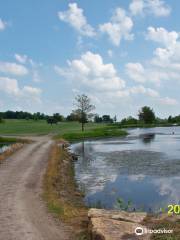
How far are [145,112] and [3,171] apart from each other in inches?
6366

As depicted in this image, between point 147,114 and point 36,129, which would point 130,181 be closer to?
point 36,129

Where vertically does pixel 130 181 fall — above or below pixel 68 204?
below

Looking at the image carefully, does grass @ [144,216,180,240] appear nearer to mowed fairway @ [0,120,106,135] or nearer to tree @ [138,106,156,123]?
mowed fairway @ [0,120,106,135]

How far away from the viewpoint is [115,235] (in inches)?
403

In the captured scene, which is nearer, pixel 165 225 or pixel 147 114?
pixel 165 225

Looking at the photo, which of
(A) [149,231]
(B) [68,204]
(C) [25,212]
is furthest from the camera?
(B) [68,204]

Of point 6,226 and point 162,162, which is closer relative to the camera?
point 6,226

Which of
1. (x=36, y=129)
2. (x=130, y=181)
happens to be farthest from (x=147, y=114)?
(x=130, y=181)

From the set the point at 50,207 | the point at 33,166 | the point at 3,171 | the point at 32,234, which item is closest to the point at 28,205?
the point at 50,207

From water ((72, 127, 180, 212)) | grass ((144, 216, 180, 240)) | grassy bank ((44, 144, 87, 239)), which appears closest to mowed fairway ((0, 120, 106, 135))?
water ((72, 127, 180, 212))

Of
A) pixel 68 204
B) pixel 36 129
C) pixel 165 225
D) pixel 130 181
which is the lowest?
pixel 130 181

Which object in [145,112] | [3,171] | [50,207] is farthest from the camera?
[145,112]

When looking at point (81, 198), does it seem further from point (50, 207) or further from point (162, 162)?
point (162, 162)

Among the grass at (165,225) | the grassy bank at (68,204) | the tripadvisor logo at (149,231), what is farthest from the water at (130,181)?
the tripadvisor logo at (149,231)
